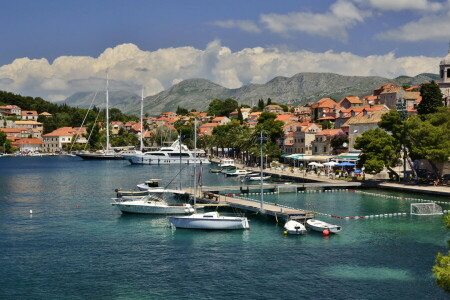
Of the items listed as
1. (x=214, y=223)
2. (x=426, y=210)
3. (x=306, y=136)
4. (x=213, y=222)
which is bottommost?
(x=214, y=223)

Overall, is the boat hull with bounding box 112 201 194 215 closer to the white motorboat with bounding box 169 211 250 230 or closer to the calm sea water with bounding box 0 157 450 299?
the calm sea water with bounding box 0 157 450 299

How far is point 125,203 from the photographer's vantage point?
58906 millimetres

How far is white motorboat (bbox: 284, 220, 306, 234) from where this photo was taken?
1876 inches

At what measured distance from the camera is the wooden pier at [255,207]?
51844 mm

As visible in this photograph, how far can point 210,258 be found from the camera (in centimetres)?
3997

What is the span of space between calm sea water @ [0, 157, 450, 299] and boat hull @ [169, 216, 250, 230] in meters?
A: 1.00

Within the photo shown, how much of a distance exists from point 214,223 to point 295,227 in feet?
26.3

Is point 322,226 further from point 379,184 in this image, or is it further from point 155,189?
point 379,184

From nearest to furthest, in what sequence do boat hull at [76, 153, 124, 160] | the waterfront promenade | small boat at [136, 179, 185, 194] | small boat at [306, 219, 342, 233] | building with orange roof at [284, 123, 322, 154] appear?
small boat at [306, 219, 342, 233], small boat at [136, 179, 185, 194], the waterfront promenade, building with orange roof at [284, 123, 322, 154], boat hull at [76, 153, 124, 160]

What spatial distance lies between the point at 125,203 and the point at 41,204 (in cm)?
1666

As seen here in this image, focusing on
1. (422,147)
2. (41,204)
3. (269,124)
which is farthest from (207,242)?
(269,124)

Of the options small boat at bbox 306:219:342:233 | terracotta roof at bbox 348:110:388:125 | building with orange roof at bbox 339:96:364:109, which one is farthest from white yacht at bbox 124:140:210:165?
small boat at bbox 306:219:342:233

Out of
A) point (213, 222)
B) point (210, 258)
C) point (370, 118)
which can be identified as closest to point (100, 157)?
point (370, 118)

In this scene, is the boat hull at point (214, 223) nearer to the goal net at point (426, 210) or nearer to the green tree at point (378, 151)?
the goal net at point (426, 210)
